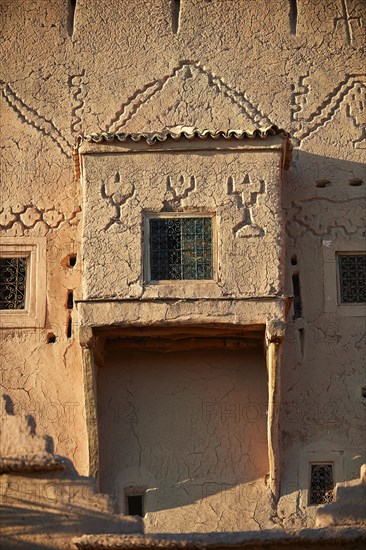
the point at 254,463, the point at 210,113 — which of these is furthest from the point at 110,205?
the point at 254,463

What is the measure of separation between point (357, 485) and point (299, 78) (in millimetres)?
5255

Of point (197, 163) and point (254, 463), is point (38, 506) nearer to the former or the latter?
point (254, 463)

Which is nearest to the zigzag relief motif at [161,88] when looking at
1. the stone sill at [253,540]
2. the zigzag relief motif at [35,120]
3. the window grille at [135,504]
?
the zigzag relief motif at [35,120]

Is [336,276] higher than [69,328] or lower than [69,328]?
higher

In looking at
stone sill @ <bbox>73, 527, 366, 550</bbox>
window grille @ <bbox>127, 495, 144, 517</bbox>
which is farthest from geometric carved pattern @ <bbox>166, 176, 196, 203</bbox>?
stone sill @ <bbox>73, 527, 366, 550</bbox>

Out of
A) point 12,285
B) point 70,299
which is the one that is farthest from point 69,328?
point 12,285

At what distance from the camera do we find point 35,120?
18.9m

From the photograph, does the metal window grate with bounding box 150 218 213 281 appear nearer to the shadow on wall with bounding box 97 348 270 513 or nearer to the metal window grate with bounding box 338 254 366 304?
the shadow on wall with bounding box 97 348 270 513

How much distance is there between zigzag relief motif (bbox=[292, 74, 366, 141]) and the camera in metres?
18.8

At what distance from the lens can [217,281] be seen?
1730 cm

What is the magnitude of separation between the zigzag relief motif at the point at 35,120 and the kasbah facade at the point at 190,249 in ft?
0.05

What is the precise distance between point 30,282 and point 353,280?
3525 mm

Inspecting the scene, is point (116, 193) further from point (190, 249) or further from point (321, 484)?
point (321, 484)

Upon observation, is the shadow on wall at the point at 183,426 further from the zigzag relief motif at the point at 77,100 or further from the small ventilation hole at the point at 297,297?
the zigzag relief motif at the point at 77,100
